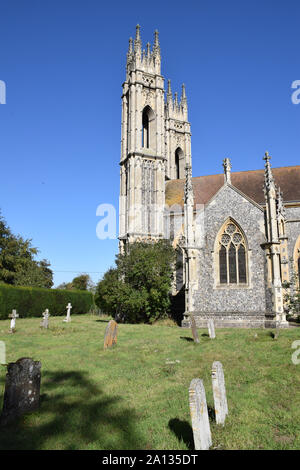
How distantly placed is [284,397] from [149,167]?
2878 cm

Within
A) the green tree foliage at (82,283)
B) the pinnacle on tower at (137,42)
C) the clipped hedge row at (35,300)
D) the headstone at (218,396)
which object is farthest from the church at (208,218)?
→ the green tree foliage at (82,283)

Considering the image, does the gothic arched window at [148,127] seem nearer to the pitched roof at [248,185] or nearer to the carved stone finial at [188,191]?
the pitched roof at [248,185]

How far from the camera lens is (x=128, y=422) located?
15.5ft

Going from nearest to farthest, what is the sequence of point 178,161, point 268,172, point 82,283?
point 268,172 → point 178,161 → point 82,283

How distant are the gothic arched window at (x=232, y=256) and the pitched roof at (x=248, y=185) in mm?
7589

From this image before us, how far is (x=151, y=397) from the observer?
229 inches

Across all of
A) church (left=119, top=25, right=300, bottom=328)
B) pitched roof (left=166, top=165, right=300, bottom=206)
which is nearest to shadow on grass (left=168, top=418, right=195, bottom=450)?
church (left=119, top=25, right=300, bottom=328)

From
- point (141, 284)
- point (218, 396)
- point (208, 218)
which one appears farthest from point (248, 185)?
point (218, 396)

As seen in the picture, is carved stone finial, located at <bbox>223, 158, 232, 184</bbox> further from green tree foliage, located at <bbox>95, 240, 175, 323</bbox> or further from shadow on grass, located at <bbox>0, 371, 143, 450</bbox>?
shadow on grass, located at <bbox>0, 371, 143, 450</bbox>

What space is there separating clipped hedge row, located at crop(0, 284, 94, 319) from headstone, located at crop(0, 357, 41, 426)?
68.3 feet

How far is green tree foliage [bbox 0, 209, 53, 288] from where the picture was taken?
118ft

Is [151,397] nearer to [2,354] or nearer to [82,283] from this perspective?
[2,354]

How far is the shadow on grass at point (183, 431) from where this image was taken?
4.13 meters

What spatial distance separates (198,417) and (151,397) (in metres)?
2.26
